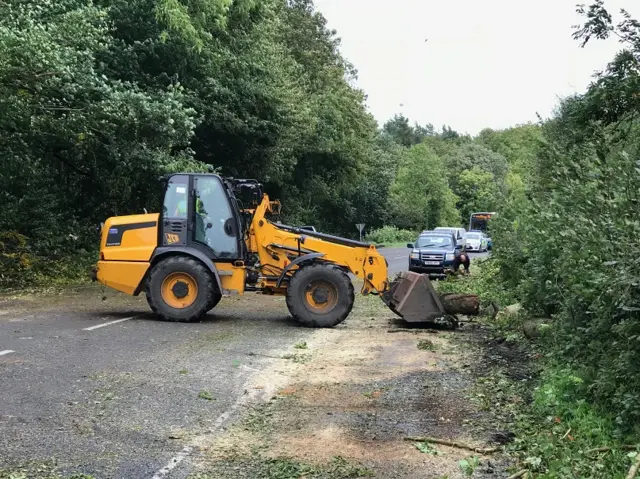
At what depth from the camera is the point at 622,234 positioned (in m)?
6.17

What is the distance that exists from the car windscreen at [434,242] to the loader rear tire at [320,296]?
42.1ft

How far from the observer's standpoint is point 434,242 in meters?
25.0

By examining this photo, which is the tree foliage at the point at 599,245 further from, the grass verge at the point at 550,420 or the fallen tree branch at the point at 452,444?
the fallen tree branch at the point at 452,444

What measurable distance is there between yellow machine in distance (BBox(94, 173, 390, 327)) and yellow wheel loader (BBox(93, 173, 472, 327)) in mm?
18

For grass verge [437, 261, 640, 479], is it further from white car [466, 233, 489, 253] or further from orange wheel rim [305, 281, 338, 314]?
white car [466, 233, 489, 253]

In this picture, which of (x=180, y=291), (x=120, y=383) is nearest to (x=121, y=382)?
(x=120, y=383)

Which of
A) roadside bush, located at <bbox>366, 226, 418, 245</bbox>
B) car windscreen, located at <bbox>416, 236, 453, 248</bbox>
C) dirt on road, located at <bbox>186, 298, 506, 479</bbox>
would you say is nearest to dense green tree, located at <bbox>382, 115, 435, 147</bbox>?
roadside bush, located at <bbox>366, 226, 418, 245</bbox>

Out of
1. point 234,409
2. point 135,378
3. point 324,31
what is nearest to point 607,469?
point 234,409

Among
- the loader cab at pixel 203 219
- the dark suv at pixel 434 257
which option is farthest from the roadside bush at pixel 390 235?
the loader cab at pixel 203 219

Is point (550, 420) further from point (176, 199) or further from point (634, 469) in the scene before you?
point (176, 199)

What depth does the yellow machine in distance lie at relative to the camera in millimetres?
12359

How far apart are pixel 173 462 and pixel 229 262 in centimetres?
750

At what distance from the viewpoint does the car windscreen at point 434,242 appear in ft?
81.0

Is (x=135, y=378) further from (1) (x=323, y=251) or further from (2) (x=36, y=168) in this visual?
(2) (x=36, y=168)
